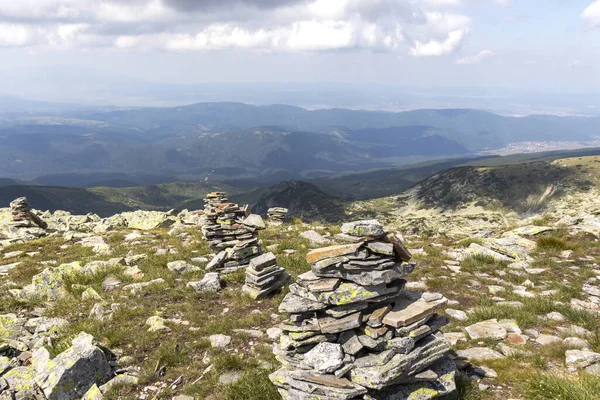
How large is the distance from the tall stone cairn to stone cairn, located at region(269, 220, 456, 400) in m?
9.50

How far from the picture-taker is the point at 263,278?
553 inches

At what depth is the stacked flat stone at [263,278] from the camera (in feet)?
45.5

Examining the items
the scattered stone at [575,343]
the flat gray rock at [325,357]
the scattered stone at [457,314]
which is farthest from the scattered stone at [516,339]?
the flat gray rock at [325,357]

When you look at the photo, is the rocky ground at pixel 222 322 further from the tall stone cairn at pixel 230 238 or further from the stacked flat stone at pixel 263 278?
the tall stone cairn at pixel 230 238

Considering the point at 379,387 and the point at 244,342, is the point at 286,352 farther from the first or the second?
the point at 244,342

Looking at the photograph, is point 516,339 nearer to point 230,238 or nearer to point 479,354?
point 479,354

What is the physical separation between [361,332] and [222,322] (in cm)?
577

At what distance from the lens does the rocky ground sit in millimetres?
7809

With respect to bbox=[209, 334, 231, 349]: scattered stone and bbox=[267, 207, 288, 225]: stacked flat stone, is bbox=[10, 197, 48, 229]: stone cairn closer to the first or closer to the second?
bbox=[267, 207, 288, 225]: stacked flat stone

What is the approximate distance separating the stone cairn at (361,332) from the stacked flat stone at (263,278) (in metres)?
6.00

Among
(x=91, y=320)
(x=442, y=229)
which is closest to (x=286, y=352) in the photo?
(x=91, y=320)

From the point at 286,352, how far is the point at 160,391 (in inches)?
125

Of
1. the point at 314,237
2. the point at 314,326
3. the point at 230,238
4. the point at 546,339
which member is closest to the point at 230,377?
the point at 314,326

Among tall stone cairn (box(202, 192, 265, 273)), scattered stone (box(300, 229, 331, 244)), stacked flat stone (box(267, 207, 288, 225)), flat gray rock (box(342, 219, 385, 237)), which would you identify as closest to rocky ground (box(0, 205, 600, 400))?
tall stone cairn (box(202, 192, 265, 273))
